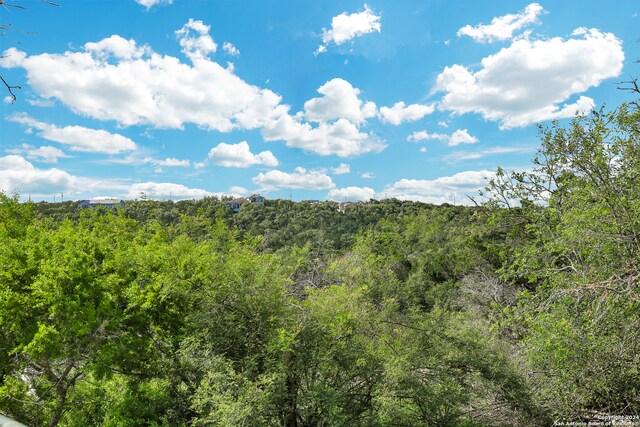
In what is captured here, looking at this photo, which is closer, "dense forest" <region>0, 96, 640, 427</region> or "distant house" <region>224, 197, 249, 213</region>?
"dense forest" <region>0, 96, 640, 427</region>

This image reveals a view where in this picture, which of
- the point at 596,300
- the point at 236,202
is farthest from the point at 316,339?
the point at 236,202

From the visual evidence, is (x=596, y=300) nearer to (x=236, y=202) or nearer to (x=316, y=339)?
(x=316, y=339)

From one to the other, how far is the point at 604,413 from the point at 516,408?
350cm

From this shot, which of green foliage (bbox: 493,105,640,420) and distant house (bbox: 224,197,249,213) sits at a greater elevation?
distant house (bbox: 224,197,249,213)

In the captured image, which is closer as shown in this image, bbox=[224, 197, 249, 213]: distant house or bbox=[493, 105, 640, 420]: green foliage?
bbox=[493, 105, 640, 420]: green foliage

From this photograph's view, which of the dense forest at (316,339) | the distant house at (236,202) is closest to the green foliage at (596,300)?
the dense forest at (316,339)

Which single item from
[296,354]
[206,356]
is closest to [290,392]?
[296,354]

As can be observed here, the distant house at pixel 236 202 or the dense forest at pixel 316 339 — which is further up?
the distant house at pixel 236 202

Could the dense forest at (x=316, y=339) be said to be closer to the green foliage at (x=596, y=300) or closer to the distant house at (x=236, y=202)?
the green foliage at (x=596, y=300)

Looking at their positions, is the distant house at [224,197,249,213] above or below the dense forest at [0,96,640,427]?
above

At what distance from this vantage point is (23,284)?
9.66 m

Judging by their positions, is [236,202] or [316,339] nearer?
[316,339]

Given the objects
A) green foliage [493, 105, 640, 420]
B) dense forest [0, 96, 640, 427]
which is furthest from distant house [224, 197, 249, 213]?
green foliage [493, 105, 640, 420]

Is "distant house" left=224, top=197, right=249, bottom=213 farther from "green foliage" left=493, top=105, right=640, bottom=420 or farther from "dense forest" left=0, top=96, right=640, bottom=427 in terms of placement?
"green foliage" left=493, top=105, right=640, bottom=420
